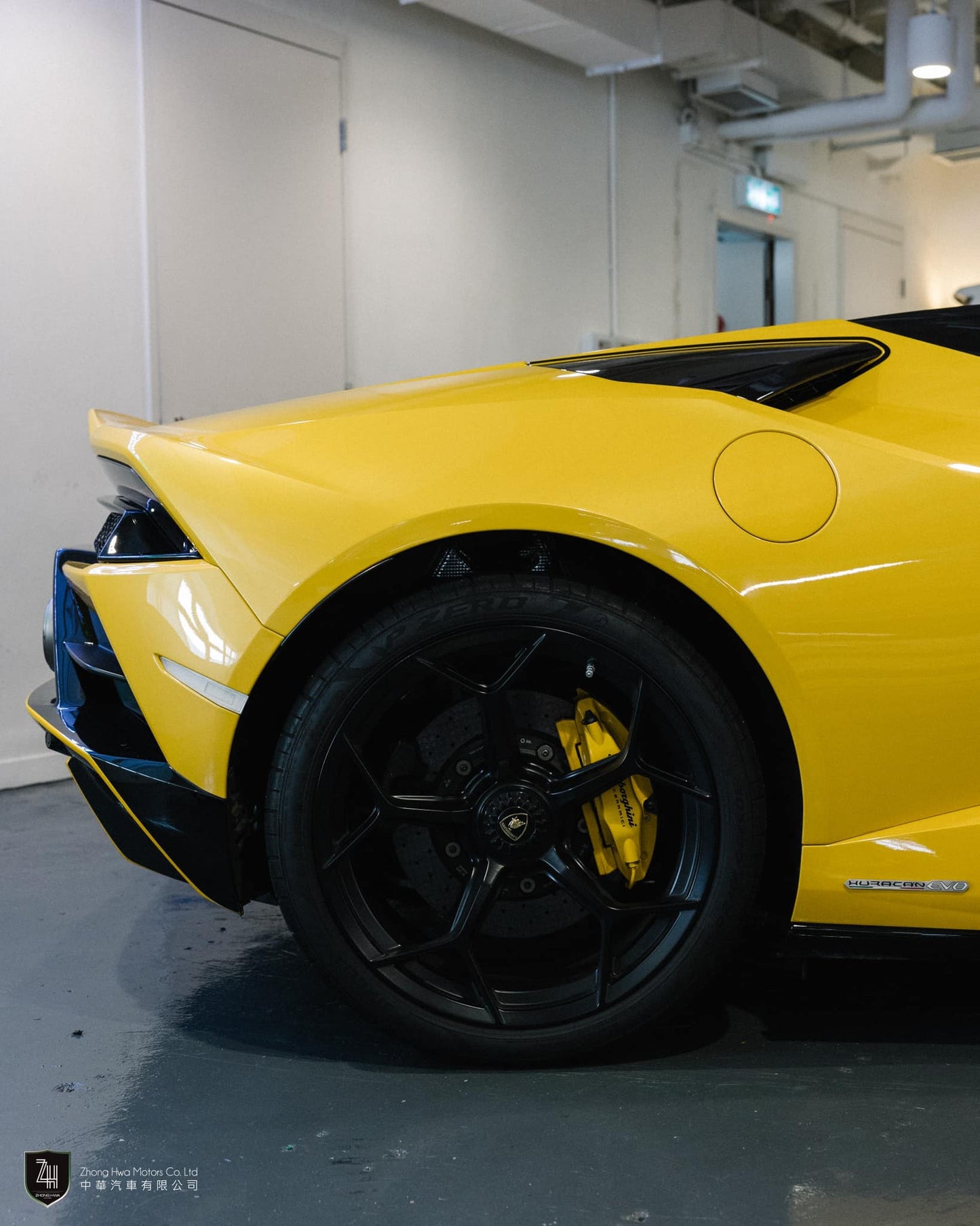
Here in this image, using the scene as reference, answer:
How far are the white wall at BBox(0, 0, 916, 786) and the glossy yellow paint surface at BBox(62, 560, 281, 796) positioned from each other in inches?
94.5

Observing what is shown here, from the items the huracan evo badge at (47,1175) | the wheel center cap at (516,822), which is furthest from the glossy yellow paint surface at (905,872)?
the huracan evo badge at (47,1175)

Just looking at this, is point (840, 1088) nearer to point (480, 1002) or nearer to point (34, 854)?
point (480, 1002)

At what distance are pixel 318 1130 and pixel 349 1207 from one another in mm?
177

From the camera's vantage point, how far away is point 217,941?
215 centimetres

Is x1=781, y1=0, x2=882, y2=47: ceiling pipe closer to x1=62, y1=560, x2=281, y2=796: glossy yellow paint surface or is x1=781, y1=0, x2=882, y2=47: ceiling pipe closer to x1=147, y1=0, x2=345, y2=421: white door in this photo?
x1=147, y1=0, x2=345, y2=421: white door

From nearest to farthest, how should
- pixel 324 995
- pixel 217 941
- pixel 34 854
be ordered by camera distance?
pixel 324 995, pixel 217 941, pixel 34 854

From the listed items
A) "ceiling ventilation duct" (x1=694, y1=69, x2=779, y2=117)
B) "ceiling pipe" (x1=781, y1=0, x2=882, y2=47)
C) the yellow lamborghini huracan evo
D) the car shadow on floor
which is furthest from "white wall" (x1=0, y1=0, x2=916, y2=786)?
the yellow lamborghini huracan evo

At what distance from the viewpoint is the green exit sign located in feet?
24.3

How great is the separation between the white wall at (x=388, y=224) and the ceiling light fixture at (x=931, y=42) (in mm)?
1303

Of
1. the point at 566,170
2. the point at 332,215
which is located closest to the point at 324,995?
the point at 332,215

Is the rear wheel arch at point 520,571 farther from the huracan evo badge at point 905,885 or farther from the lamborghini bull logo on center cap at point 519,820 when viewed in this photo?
the lamborghini bull logo on center cap at point 519,820

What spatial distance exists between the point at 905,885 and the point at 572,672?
526mm

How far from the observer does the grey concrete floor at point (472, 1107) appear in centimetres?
130

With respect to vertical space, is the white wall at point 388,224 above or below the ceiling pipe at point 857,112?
below
